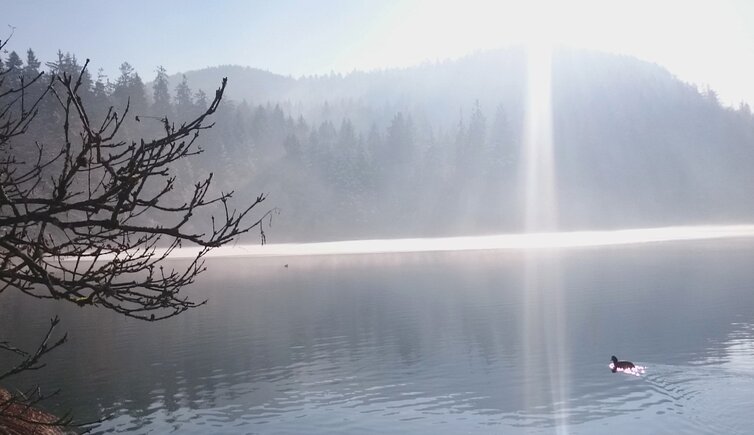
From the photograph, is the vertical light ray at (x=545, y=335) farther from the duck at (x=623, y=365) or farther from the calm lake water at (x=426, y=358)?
the duck at (x=623, y=365)

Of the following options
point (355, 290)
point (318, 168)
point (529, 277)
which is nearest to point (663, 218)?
point (318, 168)

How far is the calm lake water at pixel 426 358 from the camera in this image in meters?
23.8

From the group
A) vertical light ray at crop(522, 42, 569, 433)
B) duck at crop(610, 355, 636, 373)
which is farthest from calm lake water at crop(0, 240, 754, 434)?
duck at crop(610, 355, 636, 373)

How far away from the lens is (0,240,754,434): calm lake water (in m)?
23.8

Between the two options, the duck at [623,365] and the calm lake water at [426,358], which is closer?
the calm lake water at [426,358]

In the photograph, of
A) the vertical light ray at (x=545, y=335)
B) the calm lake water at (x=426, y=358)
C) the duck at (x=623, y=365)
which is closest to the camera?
the calm lake water at (x=426, y=358)

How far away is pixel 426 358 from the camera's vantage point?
33969 mm

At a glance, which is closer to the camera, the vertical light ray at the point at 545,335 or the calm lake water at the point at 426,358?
the calm lake water at the point at 426,358

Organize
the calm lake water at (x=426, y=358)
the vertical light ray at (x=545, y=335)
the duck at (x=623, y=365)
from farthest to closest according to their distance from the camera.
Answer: the duck at (x=623, y=365) → the vertical light ray at (x=545, y=335) → the calm lake water at (x=426, y=358)

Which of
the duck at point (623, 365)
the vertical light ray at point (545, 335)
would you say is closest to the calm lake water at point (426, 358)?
the vertical light ray at point (545, 335)

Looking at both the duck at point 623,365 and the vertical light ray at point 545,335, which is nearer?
the vertical light ray at point 545,335

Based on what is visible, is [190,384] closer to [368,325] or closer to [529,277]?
[368,325]

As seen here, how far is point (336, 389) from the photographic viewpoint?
2838 centimetres

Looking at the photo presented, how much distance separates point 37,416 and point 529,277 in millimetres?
57190
